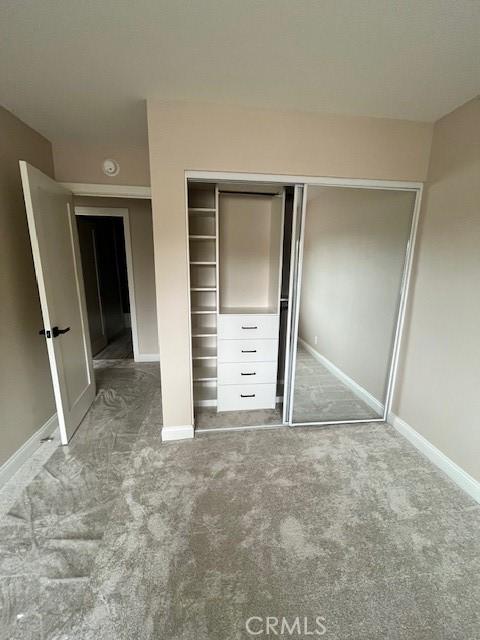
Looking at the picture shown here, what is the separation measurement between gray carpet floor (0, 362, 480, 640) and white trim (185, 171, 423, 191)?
2043 mm

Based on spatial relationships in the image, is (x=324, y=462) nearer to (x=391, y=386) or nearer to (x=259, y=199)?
(x=391, y=386)

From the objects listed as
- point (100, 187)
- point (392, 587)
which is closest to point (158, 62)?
point (100, 187)

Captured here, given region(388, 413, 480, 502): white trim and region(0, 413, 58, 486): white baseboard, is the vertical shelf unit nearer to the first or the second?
region(0, 413, 58, 486): white baseboard

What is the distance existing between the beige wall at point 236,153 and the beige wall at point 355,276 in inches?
9.5

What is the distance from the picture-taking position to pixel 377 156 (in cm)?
199

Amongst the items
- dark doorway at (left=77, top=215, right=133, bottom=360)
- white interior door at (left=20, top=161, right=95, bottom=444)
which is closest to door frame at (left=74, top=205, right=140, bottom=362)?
dark doorway at (left=77, top=215, right=133, bottom=360)

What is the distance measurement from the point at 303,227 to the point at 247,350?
3.80 ft

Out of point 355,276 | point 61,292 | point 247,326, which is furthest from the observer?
point 355,276

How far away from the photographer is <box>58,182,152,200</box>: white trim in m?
2.51

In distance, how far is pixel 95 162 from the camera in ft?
8.27

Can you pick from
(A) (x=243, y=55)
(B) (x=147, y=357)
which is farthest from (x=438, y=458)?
(B) (x=147, y=357)

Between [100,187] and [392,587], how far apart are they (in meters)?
3.46

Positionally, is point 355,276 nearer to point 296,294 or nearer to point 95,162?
point 296,294

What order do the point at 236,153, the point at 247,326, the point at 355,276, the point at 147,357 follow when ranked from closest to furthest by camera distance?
1. the point at 236,153
2. the point at 247,326
3. the point at 355,276
4. the point at 147,357
